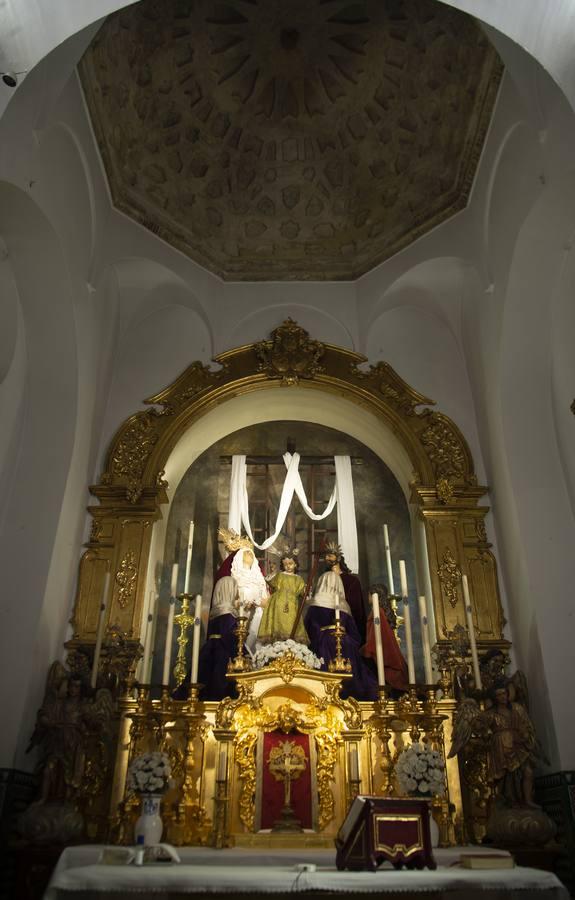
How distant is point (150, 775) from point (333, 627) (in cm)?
269

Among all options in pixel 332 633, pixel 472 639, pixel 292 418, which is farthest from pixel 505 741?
pixel 292 418

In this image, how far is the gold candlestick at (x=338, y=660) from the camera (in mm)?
7156

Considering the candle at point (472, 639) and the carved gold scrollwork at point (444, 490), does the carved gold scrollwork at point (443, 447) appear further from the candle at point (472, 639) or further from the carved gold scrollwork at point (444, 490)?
the candle at point (472, 639)

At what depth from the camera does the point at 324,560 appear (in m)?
8.96

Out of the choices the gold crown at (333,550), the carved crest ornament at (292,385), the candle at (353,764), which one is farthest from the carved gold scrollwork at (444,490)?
the candle at (353,764)

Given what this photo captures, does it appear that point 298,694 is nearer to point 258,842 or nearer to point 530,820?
point 258,842

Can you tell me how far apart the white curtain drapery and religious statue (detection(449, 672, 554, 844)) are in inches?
112

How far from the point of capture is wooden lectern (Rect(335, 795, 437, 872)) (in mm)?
4172

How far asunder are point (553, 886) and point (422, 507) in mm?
5037

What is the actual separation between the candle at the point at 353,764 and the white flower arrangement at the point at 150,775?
1781 mm

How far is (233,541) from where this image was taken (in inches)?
352

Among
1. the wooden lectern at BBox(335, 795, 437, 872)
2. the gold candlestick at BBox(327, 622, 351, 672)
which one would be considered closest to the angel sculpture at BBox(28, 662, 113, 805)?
the gold candlestick at BBox(327, 622, 351, 672)

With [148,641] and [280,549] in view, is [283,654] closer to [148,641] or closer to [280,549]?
[148,641]

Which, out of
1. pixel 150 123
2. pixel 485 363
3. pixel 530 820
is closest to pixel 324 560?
pixel 485 363
